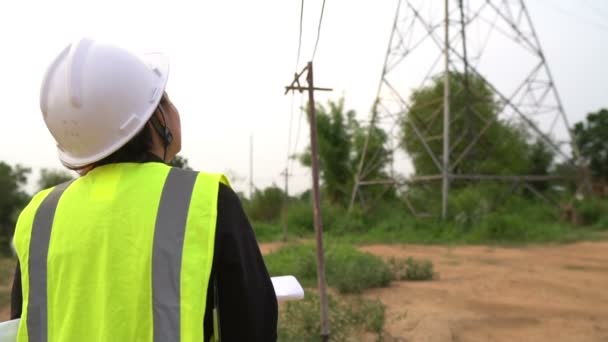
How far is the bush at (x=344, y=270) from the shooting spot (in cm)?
713

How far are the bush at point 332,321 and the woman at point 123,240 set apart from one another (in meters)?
3.58

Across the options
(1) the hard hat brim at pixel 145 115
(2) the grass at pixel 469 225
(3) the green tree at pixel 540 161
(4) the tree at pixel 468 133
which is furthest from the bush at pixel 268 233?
(1) the hard hat brim at pixel 145 115

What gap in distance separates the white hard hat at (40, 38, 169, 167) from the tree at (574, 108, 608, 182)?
108 ft

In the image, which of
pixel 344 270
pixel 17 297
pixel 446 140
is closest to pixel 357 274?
pixel 344 270

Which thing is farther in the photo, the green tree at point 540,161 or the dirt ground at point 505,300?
the green tree at point 540,161

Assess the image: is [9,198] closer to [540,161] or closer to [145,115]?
[145,115]

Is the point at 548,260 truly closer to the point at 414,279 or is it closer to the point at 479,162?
the point at 414,279

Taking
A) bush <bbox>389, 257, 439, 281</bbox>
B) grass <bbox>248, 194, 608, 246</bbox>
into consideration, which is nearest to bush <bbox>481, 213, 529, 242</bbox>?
grass <bbox>248, 194, 608, 246</bbox>

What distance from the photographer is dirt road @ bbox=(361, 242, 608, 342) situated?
520 cm

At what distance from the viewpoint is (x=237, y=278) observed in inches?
38.9

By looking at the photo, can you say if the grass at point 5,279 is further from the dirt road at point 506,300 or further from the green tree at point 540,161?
the green tree at point 540,161

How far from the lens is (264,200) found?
22969 millimetres

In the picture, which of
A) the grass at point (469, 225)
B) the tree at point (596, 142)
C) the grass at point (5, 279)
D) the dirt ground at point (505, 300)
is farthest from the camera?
the tree at point (596, 142)

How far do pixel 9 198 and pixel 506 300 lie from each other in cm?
1051
